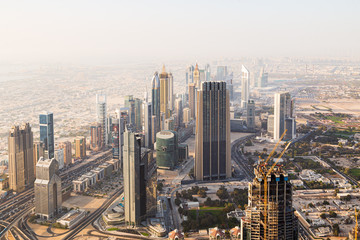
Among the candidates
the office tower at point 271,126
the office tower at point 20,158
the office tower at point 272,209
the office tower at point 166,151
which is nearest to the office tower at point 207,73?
the office tower at point 271,126

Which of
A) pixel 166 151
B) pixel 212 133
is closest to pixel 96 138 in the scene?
pixel 166 151

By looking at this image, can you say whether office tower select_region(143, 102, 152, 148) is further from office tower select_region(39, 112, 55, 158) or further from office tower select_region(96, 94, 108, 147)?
office tower select_region(39, 112, 55, 158)

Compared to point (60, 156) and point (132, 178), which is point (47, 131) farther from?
point (132, 178)

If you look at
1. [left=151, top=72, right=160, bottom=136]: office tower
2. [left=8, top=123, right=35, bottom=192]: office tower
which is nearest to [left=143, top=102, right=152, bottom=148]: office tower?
[left=151, top=72, right=160, bottom=136]: office tower

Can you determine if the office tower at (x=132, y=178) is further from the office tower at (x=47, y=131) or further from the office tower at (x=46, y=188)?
the office tower at (x=47, y=131)

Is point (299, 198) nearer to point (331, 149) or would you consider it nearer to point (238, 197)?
point (238, 197)

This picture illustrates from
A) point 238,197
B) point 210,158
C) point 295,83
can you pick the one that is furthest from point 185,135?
point 295,83
